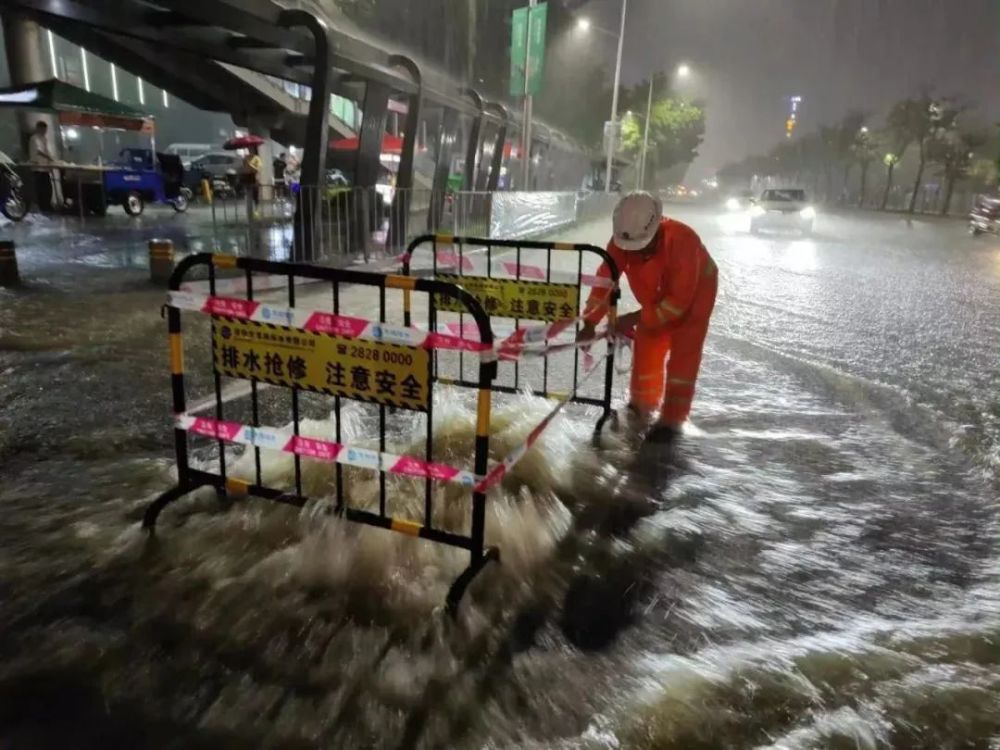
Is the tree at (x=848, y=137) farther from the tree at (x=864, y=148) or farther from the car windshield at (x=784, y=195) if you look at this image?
the car windshield at (x=784, y=195)

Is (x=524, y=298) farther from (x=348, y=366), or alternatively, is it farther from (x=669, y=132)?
(x=669, y=132)

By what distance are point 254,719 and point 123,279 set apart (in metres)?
9.62

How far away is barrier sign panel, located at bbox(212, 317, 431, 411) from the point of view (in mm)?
3119

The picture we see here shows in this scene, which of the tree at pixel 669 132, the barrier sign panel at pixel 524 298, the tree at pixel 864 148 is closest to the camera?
the barrier sign panel at pixel 524 298

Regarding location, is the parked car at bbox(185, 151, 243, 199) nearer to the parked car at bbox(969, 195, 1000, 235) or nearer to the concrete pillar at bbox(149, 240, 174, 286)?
the concrete pillar at bbox(149, 240, 174, 286)

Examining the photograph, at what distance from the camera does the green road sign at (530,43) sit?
1856 centimetres

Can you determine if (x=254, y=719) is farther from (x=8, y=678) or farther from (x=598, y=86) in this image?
(x=598, y=86)

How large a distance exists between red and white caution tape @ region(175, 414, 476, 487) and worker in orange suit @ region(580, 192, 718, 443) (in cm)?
242

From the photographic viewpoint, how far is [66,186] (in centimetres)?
A: 1900

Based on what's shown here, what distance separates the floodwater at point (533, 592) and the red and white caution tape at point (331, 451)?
0.45m

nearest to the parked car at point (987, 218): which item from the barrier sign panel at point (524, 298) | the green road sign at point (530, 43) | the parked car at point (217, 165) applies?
the green road sign at point (530, 43)

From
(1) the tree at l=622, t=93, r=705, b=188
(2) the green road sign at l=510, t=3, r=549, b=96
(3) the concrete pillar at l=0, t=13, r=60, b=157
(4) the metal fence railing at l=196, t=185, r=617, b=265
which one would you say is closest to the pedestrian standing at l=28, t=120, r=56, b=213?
(3) the concrete pillar at l=0, t=13, r=60, b=157

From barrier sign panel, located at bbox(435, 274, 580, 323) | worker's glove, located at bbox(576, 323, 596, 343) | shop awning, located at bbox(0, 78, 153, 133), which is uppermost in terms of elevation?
shop awning, located at bbox(0, 78, 153, 133)

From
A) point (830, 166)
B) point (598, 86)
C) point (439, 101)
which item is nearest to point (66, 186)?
point (439, 101)
